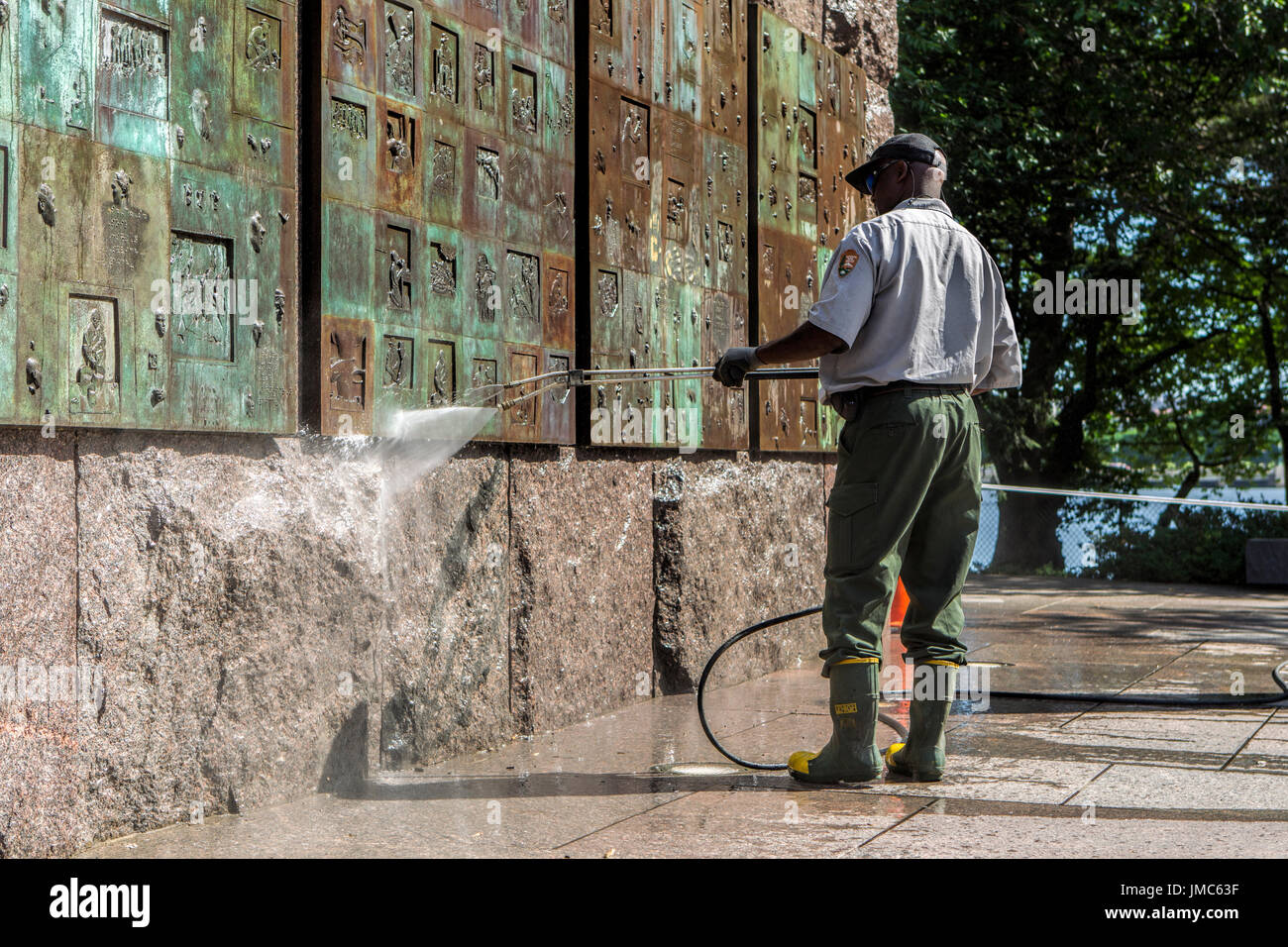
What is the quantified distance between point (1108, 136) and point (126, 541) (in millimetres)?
14873

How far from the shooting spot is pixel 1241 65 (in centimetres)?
1612

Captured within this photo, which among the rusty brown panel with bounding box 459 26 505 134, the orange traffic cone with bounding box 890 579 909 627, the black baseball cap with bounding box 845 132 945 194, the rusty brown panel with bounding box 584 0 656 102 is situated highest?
the rusty brown panel with bounding box 584 0 656 102

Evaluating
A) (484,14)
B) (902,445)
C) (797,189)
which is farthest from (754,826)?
(797,189)

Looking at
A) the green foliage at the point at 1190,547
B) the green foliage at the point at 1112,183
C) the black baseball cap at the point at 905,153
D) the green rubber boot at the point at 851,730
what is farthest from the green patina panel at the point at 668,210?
the green foliage at the point at 1190,547

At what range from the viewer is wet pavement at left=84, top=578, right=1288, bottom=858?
3.81 meters

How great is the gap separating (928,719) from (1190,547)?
39.0 feet

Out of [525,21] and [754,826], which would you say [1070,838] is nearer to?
[754,826]

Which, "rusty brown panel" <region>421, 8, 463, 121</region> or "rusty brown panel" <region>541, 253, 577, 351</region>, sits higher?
"rusty brown panel" <region>421, 8, 463, 121</region>

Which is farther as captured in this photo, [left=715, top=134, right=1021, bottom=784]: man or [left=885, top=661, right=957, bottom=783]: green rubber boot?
[left=885, top=661, right=957, bottom=783]: green rubber boot

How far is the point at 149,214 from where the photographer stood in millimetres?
3828

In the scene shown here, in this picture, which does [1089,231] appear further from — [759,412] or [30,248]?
[30,248]

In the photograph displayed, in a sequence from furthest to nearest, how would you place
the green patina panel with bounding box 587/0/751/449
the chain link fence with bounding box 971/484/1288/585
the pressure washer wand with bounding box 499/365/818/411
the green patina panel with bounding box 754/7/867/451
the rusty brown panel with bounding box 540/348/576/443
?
the chain link fence with bounding box 971/484/1288/585 < the green patina panel with bounding box 754/7/867/451 < the green patina panel with bounding box 587/0/751/449 < the rusty brown panel with bounding box 540/348/576/443 < the pressure washer wand with bounding box 499/365/818/411

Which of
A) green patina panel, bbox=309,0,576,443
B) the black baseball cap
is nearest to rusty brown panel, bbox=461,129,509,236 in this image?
green patina panel, bbox=309,0,576,443

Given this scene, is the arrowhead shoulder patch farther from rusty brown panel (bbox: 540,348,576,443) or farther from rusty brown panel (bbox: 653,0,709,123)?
rusty brown panel (bbox: 653,0,709,123)
